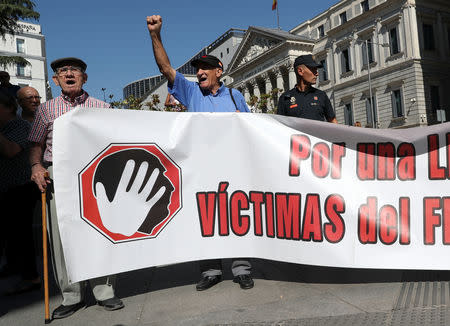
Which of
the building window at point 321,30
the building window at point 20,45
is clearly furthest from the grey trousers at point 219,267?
the building window at point 20,45

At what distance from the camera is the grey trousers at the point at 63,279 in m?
2.87

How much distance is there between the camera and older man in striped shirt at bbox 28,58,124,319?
2857mm

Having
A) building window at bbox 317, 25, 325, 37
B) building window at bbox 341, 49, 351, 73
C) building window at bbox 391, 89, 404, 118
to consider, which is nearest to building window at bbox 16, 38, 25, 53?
building window at bbox 317, 25, 325, 37

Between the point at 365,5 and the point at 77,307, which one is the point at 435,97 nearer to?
the point at 365,5

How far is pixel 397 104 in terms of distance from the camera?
35.4 m

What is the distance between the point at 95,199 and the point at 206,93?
1303mm

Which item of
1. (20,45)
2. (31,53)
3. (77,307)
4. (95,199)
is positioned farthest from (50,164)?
(20,45)

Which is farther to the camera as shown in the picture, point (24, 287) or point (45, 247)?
point (24, 287)

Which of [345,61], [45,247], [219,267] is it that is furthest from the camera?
[345,61]

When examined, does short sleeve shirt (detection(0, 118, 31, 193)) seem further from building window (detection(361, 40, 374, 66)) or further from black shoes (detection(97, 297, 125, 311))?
building window (detection(361, 40, 374, 66))

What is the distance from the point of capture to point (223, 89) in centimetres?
363

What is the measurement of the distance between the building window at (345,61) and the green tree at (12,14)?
29660mm

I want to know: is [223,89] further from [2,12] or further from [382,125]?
[382,125]

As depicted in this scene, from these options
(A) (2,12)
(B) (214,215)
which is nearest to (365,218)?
(B) (214,215)
